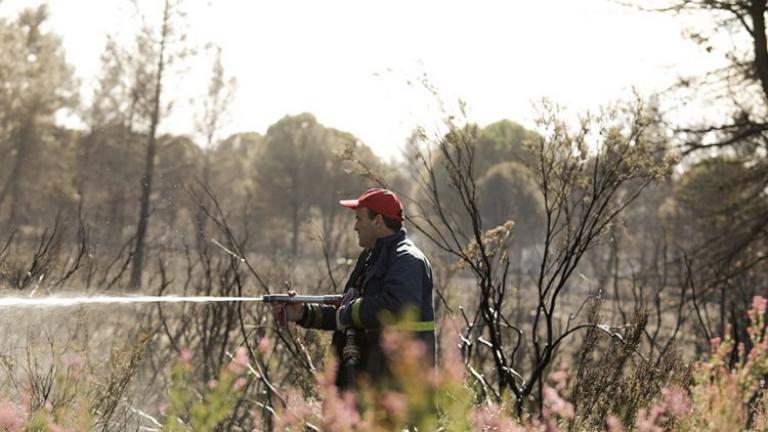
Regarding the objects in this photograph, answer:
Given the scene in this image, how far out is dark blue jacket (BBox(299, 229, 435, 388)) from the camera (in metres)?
3.48

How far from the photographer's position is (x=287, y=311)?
12.8ft

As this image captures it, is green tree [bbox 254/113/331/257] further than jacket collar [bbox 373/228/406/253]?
Yes

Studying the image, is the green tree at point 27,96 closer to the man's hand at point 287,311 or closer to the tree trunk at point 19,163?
the tree trunk at point 19,163

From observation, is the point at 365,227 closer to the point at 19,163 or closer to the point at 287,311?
the point at 287,311

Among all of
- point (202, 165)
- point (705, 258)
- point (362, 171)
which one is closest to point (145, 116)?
point (202, 165)

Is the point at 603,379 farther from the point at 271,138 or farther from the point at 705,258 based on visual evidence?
the point at 271,138

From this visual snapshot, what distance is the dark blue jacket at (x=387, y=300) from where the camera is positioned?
3477mm

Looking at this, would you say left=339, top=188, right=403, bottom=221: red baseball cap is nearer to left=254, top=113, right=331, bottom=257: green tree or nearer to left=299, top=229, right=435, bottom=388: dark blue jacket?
left=299, top=229, right=435, bottom=388: dark blue jacket

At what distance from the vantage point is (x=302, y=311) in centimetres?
391

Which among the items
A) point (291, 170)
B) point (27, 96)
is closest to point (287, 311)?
point (27, 96)

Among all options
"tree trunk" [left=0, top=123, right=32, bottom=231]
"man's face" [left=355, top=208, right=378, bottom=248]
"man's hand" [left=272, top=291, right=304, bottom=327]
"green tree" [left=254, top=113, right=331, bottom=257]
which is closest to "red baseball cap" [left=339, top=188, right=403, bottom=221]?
"man's face" [left=355, top=208, right=378, bottom=248]

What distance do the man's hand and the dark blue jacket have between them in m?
0.05

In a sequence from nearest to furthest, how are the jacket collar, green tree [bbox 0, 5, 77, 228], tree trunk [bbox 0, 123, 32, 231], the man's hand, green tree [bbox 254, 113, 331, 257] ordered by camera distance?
the jacket collar, the man's hand, green tree [bbox 0, 5, 77, 228], tree trunk [bbox 0, 123, 32, 231], green tree [bbox 254, 113, 331, 257]

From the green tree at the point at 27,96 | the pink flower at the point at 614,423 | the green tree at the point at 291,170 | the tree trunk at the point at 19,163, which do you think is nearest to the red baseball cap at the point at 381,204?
the pink flower at the point at 614,423
